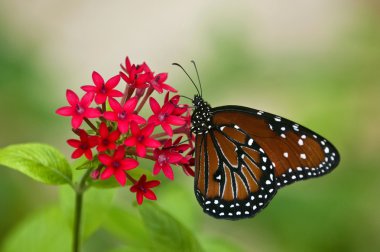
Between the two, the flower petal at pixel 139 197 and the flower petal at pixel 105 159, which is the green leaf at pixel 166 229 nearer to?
the flower petal at pixel 139 197

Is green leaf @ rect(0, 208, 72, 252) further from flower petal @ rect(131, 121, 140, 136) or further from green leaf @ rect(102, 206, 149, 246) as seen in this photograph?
flower petal @ rect(131, 121, 140, 136)

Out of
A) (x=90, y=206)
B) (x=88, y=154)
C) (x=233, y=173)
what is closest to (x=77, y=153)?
(x=88, y=154)

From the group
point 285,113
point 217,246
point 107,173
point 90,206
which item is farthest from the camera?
point 285,113

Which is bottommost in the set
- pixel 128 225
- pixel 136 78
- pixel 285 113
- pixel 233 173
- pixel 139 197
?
pixel 128 225

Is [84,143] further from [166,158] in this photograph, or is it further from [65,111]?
[166,158]

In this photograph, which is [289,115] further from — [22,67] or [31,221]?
[31,221]

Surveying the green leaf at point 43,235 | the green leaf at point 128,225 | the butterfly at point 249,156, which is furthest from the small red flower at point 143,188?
the green leaf at point 43,235

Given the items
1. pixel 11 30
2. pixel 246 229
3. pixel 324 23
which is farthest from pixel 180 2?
pixel 246 229
